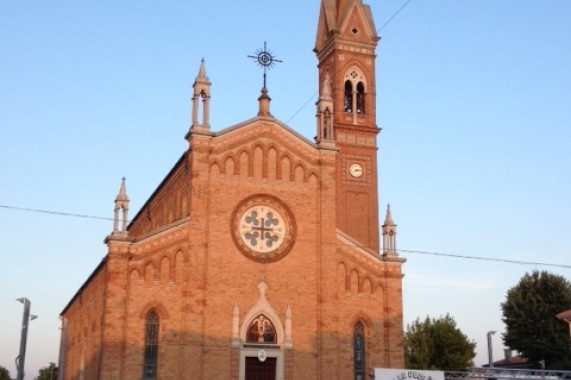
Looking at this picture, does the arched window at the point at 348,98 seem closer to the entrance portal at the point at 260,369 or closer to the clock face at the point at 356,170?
the clock face at the point at 356,170

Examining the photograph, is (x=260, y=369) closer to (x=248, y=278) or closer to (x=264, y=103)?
(x=248, y=278)

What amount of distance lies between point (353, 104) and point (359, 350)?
20975 millimetres

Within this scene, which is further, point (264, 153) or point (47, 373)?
point (47, 373)

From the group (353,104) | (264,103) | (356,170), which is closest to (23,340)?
(264,103)

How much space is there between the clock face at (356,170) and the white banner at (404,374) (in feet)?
65.8

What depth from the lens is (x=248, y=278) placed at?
3312 cm

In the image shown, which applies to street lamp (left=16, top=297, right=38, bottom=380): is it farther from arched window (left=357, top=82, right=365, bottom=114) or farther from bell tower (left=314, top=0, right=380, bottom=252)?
arched window (left=357, top=82, right=365, bottom=114)

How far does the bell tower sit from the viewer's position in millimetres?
47469

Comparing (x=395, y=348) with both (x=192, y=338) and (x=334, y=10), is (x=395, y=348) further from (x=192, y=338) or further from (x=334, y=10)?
(x=334, y=10)

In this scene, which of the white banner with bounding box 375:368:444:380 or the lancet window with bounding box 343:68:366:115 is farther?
the lancet window with bounding box 343:68:366:115

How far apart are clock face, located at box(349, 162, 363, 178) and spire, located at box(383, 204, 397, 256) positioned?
37.0 feet

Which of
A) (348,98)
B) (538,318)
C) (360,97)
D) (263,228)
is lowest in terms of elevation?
(538,318)

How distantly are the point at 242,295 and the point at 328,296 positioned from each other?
4033 millimetres

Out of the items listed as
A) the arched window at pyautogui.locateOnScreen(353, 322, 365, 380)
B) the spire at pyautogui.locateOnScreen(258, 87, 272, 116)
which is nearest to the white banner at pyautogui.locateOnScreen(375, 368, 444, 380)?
the arched window at pyautogui.locateOnScreen(353, 322, 365, 380)
